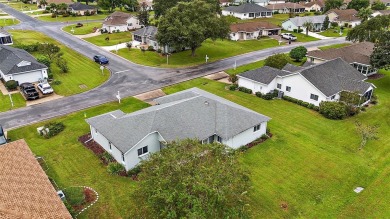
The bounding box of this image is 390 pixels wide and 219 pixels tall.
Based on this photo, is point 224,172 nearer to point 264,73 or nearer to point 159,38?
point 264,73

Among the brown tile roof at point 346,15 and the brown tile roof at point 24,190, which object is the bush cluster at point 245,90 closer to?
the brown tile roof at point 24,190

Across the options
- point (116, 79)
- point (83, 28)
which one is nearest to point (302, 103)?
point (116, 79)

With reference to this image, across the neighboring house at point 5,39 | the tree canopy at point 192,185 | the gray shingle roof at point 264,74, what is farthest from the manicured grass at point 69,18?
the tree canopy at point 192,185

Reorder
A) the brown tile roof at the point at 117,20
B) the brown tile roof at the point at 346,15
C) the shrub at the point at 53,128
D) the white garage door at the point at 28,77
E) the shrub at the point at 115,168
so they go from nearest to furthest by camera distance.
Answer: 1. the shrub at the point at 115,168
2. the shrub at the point at 53,128
3. the white garage door at the point at 28,77
4. the brown tile roof at the point at 117,20
5. the brown tile roof at the point at 346,15

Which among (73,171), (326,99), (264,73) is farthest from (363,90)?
(73,171)

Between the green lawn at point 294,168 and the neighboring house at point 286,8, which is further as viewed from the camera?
the neighboring house at point 286,8

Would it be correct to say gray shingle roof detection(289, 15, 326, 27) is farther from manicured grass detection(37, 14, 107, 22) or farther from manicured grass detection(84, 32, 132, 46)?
manicured grass detection(37, 14, 107, 22)

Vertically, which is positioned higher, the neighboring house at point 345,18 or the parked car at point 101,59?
the neighboring house at point 345,18
